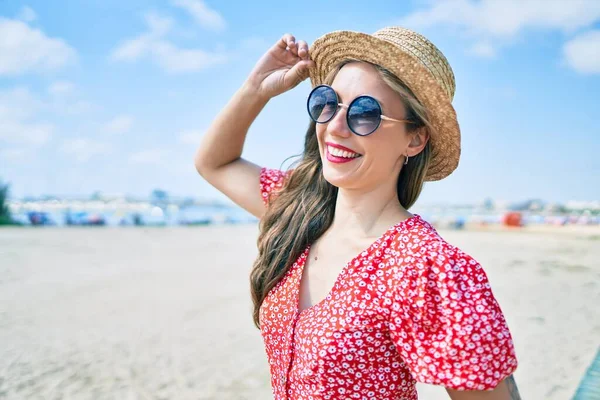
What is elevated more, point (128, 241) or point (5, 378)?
point (5, 378)

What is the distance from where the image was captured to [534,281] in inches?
456

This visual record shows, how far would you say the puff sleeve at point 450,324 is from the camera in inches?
51.3

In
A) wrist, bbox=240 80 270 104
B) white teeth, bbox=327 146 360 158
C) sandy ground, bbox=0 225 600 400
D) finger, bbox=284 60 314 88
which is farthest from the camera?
sandy ground, bbox=0 225 600 400

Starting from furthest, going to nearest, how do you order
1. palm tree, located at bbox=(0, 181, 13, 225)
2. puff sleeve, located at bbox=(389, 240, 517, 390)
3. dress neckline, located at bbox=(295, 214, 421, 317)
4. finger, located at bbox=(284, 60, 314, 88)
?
palm tree, located at bbox=(0, 181, 13, 225) → finger, located at bbox=(284, 60, 314, 88) → dress neckline, located at bbox=(295, 214, 421, 317) → puff sleeve, located at bbox=(389, 240, 517, 390)

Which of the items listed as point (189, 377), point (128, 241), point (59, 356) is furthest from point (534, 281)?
point (128, 241)

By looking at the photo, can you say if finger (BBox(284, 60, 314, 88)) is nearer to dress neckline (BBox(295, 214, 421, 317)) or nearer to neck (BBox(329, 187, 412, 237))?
neck (BBox(329, 187, 412, 237))

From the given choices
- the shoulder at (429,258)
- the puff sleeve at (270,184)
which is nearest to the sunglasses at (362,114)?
the shoulder at (429,258)

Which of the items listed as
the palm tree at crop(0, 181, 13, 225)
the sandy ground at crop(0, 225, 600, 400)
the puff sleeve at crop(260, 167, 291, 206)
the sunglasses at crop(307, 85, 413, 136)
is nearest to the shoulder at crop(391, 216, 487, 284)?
the sunglasses at crop(307, 85, 413, 136)

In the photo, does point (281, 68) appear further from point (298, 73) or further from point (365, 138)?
point (365, 138)

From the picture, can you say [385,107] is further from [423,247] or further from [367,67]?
[423,247]

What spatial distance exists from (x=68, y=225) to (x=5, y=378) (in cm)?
3186

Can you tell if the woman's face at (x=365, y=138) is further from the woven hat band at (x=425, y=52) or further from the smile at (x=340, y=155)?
the woven hat band at (x=425, y=52)

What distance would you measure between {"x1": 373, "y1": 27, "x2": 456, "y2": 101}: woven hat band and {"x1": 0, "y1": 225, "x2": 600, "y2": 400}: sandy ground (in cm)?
408

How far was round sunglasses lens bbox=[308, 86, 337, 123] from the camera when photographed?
1.76 m
